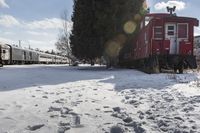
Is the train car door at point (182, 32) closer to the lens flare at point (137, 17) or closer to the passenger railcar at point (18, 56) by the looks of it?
the lens flare at point (137, 17)

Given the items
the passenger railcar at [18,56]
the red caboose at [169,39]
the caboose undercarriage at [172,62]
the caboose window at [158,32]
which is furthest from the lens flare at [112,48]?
the passenger railcar at [18,56]

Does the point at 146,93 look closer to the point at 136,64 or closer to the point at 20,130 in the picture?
the point at 20,130

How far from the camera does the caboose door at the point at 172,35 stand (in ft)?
70.1

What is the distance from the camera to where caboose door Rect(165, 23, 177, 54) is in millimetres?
21359

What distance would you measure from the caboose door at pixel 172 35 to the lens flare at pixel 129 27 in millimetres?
8004

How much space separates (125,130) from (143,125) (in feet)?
1.37

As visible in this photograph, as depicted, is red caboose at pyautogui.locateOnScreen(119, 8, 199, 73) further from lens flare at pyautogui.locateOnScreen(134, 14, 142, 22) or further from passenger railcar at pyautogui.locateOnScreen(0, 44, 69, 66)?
passenger railcar at pyautogui.locateOnScreen(0, 44, 69, 66)

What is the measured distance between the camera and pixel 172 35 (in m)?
21.5

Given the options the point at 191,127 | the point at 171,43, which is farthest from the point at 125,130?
the point at 171,43

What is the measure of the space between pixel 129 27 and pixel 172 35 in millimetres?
8716

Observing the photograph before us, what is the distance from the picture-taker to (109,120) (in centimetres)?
642

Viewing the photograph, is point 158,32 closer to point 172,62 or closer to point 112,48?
point 172,62

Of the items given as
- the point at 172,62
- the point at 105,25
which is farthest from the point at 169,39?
the point at 105,25

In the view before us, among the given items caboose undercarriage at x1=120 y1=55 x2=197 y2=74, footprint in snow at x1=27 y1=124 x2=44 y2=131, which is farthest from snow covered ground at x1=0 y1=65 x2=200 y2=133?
caboose undercarriage at x1=120 y1=55 x2=197 y2=74
